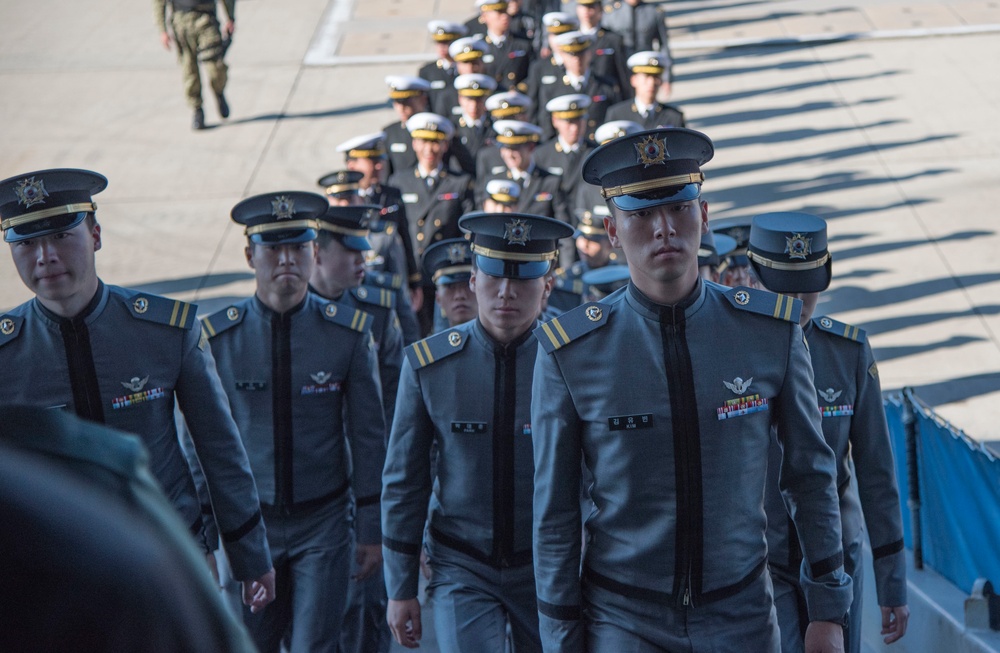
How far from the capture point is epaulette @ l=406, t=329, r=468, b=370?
4.33 m

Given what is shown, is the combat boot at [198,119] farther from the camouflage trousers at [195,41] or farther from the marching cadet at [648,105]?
the marching cadet at [648,105]

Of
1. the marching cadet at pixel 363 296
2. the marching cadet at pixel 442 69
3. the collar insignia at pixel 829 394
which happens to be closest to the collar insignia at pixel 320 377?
the marching cadet at pixel 363 296

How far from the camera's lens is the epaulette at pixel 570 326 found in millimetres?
3271

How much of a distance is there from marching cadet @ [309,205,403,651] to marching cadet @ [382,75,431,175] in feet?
10.0

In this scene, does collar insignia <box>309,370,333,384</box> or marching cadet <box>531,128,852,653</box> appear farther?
collar insignia <box>309,370,333,384</box>

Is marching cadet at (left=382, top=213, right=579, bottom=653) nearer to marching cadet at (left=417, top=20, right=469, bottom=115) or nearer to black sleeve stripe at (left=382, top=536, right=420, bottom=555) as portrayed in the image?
black sleeve stripe at (left=382, top=536, right=420, bottom=555)

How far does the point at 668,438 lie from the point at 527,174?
18.7 ft

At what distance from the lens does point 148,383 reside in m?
4.10

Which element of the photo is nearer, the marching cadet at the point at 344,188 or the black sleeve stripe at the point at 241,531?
the black sleeve stripe at the point at 241,531

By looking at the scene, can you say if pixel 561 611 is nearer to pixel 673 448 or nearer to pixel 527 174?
pixel 673 448

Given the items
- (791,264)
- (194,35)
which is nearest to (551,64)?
(194,35)

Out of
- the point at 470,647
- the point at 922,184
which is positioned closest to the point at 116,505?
the point at 470,647

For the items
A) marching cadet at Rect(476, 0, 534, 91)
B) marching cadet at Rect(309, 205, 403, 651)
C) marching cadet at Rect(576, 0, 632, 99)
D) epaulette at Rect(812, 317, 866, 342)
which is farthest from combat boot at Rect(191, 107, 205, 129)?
epaulette at Rect(812, 317, 866, 342)

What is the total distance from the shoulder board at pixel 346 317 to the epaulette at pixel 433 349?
30.7 inches
